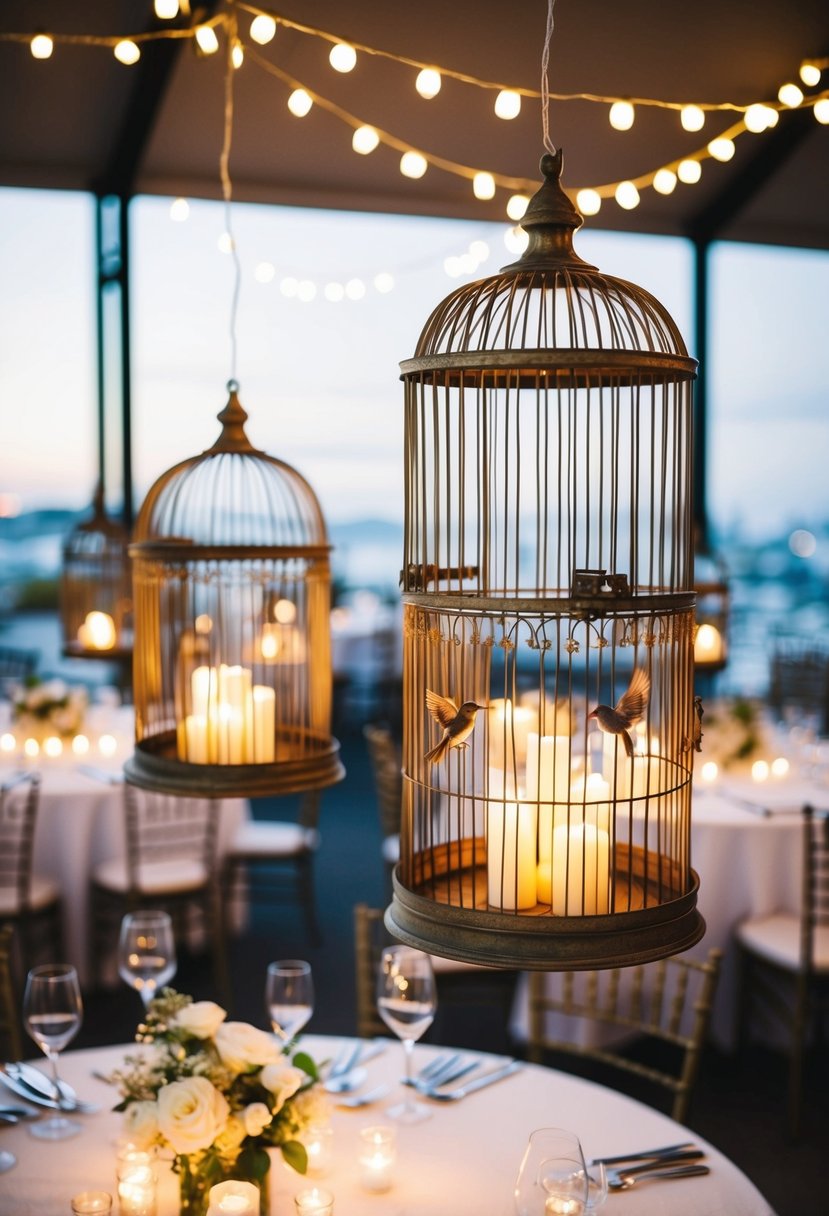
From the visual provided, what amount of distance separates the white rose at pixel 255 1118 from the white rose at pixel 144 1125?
0.44 ft

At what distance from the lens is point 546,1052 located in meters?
4.31

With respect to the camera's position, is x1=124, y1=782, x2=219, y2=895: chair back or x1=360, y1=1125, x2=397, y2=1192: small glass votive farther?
x1=124, y1=782, x2=219, y2=895: chair back

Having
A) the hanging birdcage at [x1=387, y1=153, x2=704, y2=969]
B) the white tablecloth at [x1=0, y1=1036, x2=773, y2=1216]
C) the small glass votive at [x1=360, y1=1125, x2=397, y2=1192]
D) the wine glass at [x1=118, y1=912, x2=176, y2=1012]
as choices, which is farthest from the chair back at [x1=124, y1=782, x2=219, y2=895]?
the hanging birdcage at [x1=387, y1=153, x2=704, y2=969]

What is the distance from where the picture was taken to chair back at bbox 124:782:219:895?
477 cm

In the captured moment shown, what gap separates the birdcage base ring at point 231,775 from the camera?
7.06ft

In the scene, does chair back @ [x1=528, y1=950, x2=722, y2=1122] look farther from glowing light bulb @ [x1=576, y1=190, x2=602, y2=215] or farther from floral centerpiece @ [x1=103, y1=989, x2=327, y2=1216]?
glowing light bulb @ [x1=576, y1=190, x2=602, y2=215]

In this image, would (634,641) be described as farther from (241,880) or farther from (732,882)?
(241,880)

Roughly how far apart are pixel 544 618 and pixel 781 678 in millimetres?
6749

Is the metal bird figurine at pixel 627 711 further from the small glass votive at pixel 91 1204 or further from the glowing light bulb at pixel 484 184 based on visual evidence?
the glowing light bulb at pixel 484 184

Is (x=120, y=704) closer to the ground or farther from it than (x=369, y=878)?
farther from it

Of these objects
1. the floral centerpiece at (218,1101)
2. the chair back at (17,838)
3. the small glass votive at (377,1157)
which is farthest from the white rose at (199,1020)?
the chair back at (17,838)

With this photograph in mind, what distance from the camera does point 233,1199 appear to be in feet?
5.74

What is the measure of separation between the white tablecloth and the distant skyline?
5454 mm

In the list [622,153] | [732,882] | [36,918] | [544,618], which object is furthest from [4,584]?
[544,618]
